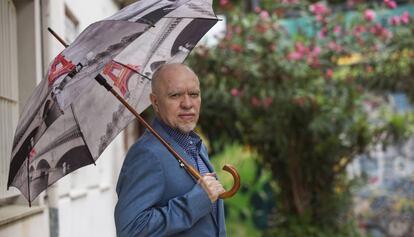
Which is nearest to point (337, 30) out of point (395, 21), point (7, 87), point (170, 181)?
point (395, 21)

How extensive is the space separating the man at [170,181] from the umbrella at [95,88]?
0.26 feet

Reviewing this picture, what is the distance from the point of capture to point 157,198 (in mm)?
3592

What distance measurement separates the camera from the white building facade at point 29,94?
5.41 meters

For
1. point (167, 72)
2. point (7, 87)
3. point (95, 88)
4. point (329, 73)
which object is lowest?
point (329, 73)

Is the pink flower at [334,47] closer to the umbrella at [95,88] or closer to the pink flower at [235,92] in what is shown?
the pink flower at [235,92]

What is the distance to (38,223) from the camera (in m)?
5.94

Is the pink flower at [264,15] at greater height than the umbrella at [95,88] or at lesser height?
lesser

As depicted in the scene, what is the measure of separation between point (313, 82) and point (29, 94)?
19.0 feet

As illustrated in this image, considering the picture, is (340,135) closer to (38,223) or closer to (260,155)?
(260,155)

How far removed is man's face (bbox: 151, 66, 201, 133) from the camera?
3.81 meters

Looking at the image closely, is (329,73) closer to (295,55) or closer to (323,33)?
(295,55)

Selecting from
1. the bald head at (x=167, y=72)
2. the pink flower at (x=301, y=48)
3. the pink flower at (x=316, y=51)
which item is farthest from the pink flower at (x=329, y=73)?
the bald head at (x=167, y=72)

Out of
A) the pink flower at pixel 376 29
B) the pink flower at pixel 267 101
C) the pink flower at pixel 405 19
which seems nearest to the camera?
the pink flower at pixel 405 19

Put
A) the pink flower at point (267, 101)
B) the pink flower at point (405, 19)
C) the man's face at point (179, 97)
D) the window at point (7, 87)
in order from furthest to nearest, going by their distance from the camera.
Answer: the pink flower at point (267, 101) < the pink flower at point (405, 19) < the window at point (7, 87) < the man's face at point (179, 97)
